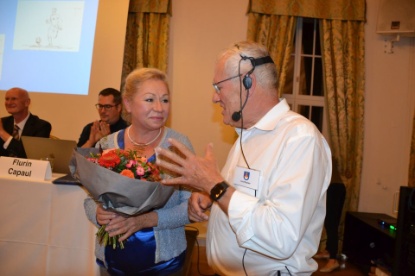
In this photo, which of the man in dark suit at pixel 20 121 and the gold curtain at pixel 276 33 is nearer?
the man in dark suit at pixel 20 121

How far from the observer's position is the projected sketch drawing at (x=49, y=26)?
402 centimetres

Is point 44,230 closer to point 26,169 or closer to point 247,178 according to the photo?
point 26,169

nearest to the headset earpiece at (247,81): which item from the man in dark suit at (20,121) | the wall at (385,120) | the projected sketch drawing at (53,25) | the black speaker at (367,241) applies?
the man in dark suit at (20,121)

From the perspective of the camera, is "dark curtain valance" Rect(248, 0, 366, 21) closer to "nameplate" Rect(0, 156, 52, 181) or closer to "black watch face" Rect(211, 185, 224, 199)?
"nameplate" Rect(0, 156, 52, 181)

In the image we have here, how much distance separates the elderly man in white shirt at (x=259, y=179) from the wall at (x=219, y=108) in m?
3.59

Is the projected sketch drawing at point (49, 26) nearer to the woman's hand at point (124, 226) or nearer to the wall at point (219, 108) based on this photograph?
the wall at point (219, 108)

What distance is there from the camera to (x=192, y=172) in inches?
50.3

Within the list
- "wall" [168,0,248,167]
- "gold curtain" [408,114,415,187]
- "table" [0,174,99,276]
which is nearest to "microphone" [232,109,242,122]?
"table" [0,174,99,276]

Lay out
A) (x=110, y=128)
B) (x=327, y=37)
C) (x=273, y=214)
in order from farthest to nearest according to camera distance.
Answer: (x=327, y=37), (x=110, y=128), (x=273, y=214)

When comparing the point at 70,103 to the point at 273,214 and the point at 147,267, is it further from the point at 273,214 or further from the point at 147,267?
the point at 273,214

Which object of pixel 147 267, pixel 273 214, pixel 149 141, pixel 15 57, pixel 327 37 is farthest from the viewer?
pixel 327 37

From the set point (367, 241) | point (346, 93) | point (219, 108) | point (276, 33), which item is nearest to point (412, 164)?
point (346, 93)

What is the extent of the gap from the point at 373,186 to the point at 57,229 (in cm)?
454

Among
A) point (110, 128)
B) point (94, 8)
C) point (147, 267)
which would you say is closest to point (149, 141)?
point (147, 267)
